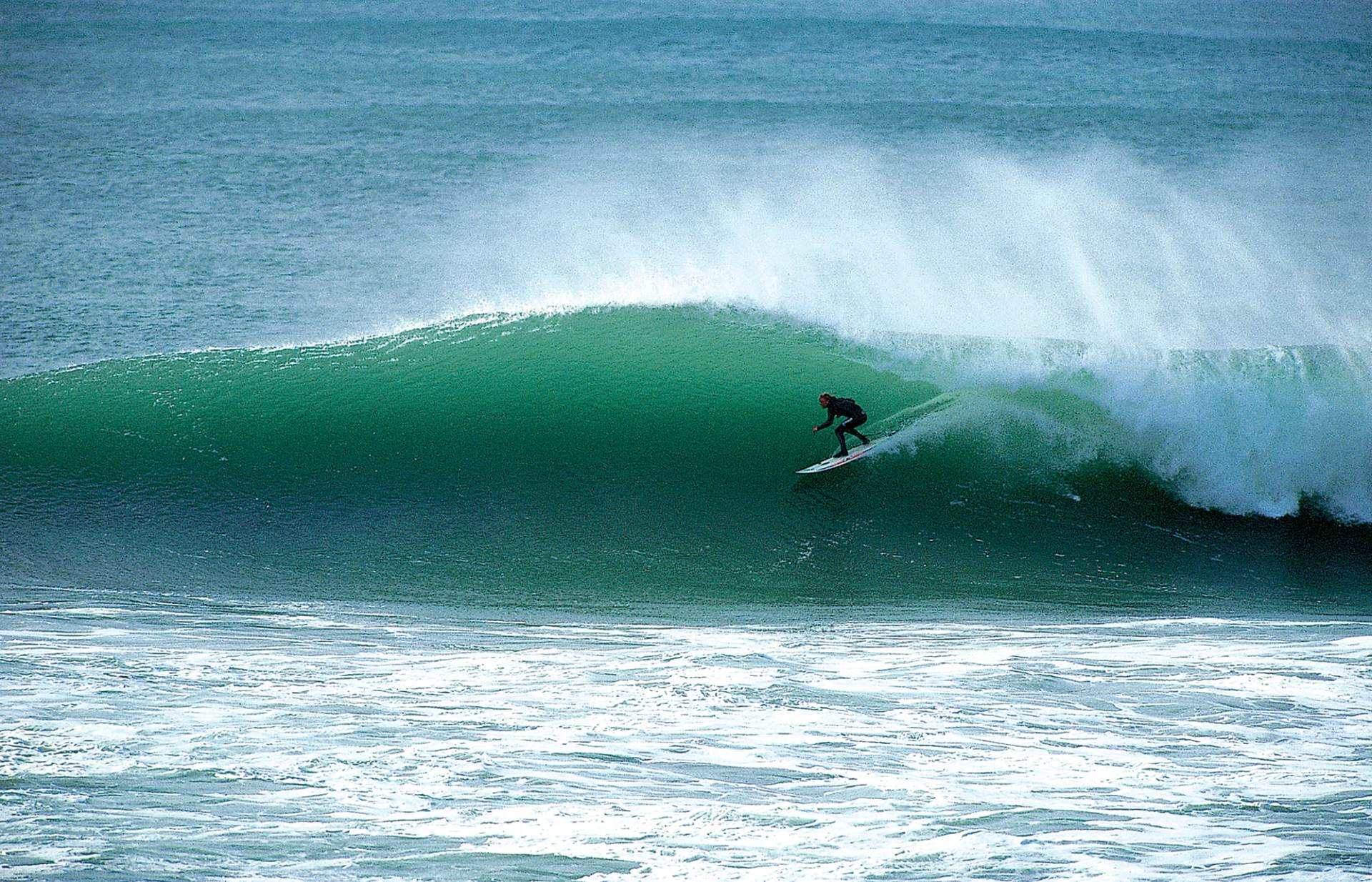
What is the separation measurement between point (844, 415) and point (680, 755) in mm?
5089

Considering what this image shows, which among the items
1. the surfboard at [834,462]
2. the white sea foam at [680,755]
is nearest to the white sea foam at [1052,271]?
the surfboard at [834,462]

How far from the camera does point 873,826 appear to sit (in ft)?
13.4

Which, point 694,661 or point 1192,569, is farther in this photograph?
point 1192,569

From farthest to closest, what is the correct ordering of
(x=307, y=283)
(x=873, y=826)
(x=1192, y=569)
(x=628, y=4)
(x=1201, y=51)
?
(x=628, y=4) < (x=1201, y=51) < (x=307, y=283) < (x=1192, y=569) < (x=873, y=826)

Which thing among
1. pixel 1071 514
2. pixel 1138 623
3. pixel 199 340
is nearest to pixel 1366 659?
pixel 1138 623

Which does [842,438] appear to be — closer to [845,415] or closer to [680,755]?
[845,415]

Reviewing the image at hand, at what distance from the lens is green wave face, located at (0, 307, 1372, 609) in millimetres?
7703

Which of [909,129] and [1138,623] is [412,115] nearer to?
[909,129]

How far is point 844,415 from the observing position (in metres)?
9.28

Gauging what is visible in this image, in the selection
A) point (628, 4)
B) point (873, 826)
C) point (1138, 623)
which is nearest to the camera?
point (873, 826)

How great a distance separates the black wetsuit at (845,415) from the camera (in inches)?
356

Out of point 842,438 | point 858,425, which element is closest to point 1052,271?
point 858,425

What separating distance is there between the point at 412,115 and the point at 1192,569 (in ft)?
68.1

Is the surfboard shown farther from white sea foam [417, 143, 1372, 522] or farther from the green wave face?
white sea foam [417, 143, 1372, 522]
